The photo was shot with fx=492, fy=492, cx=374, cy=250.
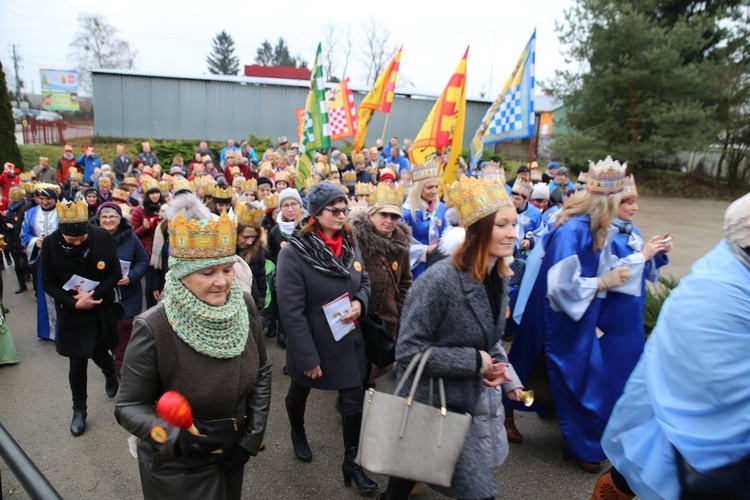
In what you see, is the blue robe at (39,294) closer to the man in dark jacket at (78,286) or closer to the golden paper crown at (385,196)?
the man in dark jacket at (78,286)

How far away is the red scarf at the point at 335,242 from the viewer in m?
3.51

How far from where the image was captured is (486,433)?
2574 mm

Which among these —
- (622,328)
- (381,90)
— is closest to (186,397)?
(622,328)

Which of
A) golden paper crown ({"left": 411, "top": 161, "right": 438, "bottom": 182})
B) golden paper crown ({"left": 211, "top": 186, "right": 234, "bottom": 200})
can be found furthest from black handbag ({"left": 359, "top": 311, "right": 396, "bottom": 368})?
golden paper crown ({"left": 211, "top": 186, "right": 234, "bottom": 200})

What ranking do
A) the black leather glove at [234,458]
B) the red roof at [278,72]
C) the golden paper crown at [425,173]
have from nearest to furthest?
the black leather glove at [234,458] < the golden paper crown at [425,173] < the red roof at [278,72]

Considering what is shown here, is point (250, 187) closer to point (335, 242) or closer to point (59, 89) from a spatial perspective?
point (335, 242)

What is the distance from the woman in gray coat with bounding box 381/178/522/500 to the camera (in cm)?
245

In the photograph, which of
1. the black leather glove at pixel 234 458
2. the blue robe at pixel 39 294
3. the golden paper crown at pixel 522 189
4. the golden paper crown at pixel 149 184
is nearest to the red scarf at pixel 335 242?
the black leather glove at pixel 234 458

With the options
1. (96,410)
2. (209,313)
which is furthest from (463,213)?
(96,410)

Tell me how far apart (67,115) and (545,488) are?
58860 millimetres

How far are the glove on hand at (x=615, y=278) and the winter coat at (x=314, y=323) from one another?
1.72 m

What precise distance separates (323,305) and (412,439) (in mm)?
1333

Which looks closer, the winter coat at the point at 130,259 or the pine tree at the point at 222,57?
the winter coat at the point at 130,259

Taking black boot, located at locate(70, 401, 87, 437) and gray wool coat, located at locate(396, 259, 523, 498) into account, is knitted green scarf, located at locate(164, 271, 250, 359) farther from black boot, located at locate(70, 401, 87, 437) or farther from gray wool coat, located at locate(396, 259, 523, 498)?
black boot, located at locate(70, 401, 87, 437)
